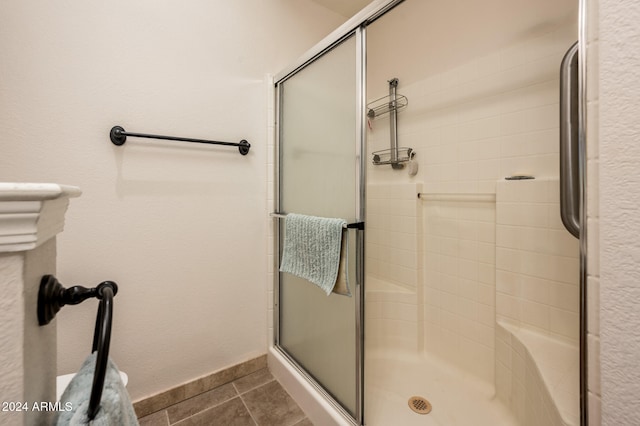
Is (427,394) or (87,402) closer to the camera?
(87,402)

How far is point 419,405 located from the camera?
1.31 metres

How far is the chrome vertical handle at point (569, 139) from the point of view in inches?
33.9

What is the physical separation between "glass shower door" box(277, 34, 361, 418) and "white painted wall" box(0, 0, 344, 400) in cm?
18

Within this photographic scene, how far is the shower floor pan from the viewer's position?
47.6 inches

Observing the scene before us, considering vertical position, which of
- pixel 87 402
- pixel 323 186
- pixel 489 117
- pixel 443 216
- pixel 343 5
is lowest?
pixel 87 402

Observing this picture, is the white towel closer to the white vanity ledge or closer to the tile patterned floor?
the white vanity ledge

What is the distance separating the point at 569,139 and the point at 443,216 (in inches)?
31.6

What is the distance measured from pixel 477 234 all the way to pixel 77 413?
1.60 metres

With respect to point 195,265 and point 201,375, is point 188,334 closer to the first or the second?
point 201,375

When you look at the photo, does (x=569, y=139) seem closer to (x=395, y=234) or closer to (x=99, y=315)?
(x=395, y=234)

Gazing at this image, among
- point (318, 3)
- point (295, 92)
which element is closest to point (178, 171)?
point (295, 92)

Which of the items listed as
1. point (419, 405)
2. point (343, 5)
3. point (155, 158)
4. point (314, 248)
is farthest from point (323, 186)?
point (343, 5)

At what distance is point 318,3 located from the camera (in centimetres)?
176

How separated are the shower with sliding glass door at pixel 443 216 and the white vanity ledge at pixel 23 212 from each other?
2.79 feet
